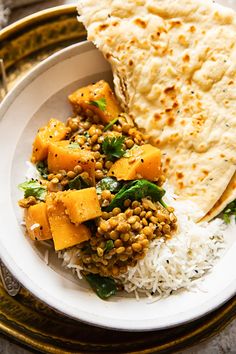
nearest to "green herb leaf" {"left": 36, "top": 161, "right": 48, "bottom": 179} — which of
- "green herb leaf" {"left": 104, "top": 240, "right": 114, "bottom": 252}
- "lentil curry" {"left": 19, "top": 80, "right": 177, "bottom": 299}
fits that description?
"lentil curry" {"left": 19, "top": 80, "right": 177, "bottom": 299}

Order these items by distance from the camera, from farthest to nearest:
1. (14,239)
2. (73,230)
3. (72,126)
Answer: (72,126) < (14,239) < (73,230)

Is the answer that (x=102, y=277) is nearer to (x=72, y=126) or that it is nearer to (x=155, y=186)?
(x=155, y=186)

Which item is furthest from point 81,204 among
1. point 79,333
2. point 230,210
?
point 230,210

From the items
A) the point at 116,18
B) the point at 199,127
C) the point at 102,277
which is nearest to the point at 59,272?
the point at 102,277

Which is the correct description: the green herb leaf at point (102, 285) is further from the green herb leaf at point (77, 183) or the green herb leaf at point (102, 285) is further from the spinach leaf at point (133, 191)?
the green herb leaf at point (77, 183)

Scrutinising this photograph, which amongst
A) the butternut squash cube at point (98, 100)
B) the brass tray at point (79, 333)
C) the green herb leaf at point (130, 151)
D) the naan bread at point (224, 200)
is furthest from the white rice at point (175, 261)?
the butternut squash cube at point (98, 100)
